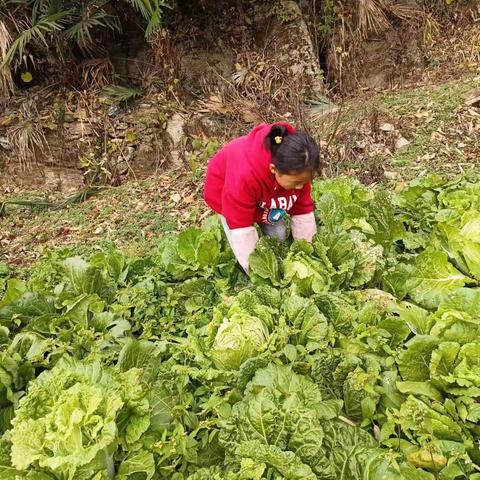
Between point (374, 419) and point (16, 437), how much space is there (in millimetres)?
1409

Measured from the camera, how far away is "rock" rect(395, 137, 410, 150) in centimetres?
432

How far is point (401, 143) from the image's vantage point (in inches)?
171

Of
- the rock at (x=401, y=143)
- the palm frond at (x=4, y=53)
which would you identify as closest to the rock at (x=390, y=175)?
the rock at (x=401, y=143)

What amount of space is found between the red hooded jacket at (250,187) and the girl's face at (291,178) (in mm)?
94

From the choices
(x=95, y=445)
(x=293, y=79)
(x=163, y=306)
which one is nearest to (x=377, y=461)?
(x=95, y=445)

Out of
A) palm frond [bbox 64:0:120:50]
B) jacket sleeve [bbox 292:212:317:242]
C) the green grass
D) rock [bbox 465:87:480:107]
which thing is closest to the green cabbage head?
jacket sleeve [bbox 292:212:317:242]

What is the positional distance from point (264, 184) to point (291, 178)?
0.77ft

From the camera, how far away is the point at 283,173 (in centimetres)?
220

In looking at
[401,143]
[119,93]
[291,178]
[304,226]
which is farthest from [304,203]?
[119,93]

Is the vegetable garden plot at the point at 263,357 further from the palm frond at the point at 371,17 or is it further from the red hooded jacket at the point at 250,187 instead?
the palm frond at the point at 371,17

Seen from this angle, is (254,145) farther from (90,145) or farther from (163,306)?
(90,145)

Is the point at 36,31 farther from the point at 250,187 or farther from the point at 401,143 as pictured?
the point at 401,143

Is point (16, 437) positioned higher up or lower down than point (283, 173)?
lower down

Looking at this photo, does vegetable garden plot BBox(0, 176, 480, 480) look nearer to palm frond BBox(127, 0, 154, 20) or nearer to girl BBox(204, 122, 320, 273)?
girl BBox(204, 122, 320, 273)
